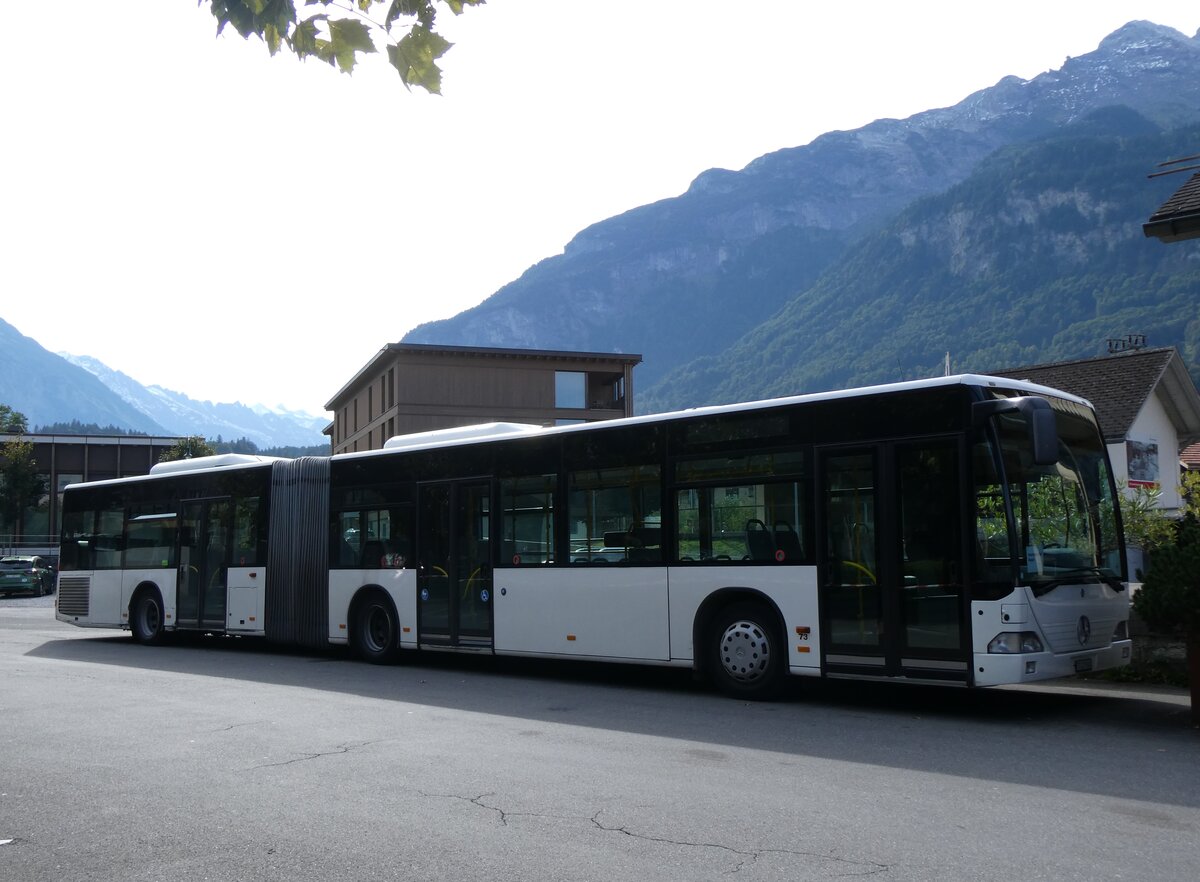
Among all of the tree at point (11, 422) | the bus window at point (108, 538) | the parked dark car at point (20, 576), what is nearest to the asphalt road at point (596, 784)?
the bus window at point (108, 538)

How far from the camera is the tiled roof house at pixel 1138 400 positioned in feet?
122

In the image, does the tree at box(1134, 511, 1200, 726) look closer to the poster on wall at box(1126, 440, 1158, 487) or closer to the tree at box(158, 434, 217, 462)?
the poster on wall at box(1126, 440, 1158, 487)

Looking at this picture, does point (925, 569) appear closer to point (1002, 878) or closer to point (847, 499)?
point (847, 499)

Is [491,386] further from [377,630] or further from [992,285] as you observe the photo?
[992,285]

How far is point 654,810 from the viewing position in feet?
21.7

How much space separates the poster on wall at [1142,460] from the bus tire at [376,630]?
28.7m

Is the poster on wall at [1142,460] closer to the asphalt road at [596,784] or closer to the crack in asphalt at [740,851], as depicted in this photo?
the asphalt road at [596,784]

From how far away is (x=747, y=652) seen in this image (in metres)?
11.5

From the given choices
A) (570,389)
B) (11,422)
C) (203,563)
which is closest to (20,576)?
(203,563)

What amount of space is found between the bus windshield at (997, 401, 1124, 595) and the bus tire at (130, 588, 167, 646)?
1488 cm

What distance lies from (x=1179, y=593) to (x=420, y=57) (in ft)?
24.5

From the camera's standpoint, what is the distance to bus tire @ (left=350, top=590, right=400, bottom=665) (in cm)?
1578

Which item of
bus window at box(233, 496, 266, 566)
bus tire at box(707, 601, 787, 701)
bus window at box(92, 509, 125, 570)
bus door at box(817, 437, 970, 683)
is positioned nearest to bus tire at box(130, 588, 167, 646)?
bus window at box(92, 509, 125, 570)

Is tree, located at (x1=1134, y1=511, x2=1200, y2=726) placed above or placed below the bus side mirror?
below
